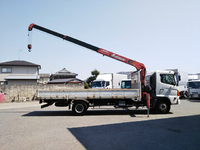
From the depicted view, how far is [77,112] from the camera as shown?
10680 mm

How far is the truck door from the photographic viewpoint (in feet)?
35.7

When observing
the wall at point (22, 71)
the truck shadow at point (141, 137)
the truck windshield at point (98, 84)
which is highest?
the wall at point (22, 71)

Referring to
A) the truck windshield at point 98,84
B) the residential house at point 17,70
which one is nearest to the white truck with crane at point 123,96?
the truck windshield at point 98,84

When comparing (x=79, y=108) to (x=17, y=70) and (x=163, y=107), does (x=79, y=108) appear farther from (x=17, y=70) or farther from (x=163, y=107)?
(x=17, y=70)

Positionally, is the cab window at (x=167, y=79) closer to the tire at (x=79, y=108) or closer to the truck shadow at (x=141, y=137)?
the truck shadow at (x=141, y=137)

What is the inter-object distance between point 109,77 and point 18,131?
66.3 ft

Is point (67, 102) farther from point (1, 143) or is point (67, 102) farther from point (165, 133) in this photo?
point (165, 133)

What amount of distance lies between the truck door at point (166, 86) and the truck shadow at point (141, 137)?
3.39m

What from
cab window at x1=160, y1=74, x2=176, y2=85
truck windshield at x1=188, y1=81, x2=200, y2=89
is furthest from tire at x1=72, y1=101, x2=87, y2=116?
truck windshield at x1=188, y1=81, x2=200, y2=89

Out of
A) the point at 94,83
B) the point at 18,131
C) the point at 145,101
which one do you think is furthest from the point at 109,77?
the point at 18,131

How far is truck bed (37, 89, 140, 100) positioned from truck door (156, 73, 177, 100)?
4.73ft

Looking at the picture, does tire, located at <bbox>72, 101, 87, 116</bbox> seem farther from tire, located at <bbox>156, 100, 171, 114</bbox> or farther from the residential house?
the residential house

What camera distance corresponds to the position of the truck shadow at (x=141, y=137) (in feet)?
16.7

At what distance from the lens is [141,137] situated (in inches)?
234
